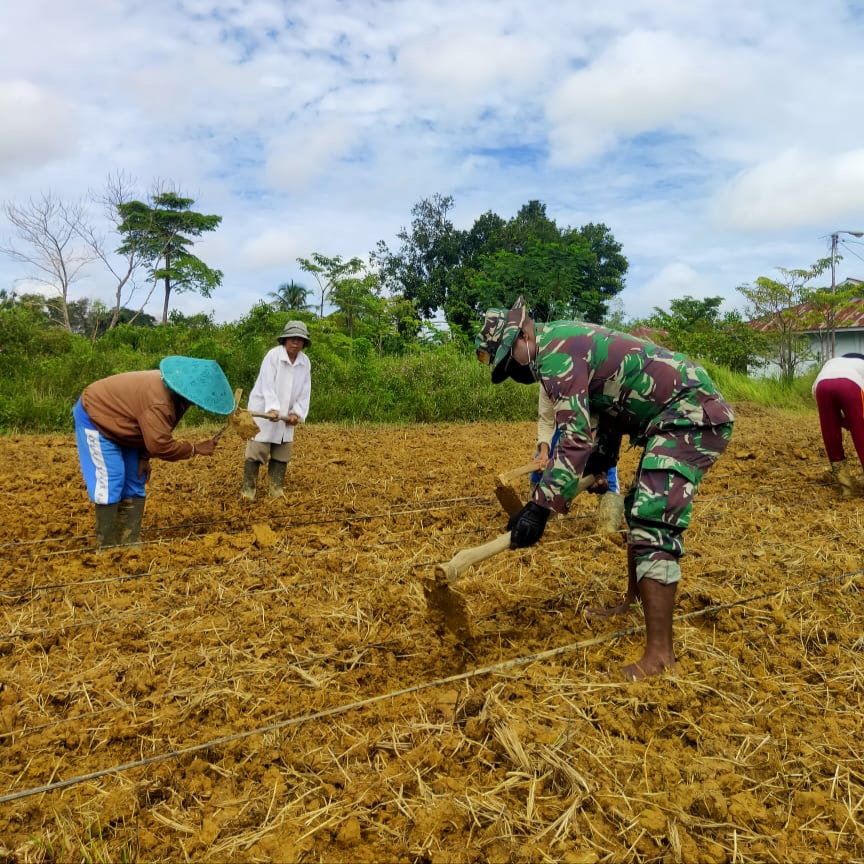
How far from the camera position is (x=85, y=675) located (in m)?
2.94

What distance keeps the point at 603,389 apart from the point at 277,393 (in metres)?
3.67

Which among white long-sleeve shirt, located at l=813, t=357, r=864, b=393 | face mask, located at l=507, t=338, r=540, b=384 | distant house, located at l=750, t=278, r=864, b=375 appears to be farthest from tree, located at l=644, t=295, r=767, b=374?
face mask, located at l=507, t=338, r=540, b=384

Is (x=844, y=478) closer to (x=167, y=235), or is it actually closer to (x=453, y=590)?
(x=453, y=590)

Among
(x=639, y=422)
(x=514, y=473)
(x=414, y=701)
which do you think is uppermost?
(x=639, y=422)

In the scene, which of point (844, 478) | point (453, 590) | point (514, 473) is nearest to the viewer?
point (453, 590)

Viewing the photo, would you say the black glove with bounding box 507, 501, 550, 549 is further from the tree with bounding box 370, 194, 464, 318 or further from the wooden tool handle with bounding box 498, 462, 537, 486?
the tree with bounding box 370, 194, 464, 318

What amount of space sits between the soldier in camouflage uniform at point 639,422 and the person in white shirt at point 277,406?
3.25 metres

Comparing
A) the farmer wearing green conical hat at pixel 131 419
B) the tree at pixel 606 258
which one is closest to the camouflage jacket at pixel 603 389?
the farmer wearing green conical hat at pixel 131 419

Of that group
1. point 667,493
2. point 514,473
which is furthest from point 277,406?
point 667,493

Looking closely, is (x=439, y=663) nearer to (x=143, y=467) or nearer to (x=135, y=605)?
(x=135, y=605)

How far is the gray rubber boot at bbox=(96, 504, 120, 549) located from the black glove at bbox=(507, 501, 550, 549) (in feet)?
9.37

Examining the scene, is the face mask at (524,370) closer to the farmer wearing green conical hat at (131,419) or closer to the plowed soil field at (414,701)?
the plowed soil field at (414,701)

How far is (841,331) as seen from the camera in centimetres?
2298

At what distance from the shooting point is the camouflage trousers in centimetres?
275
